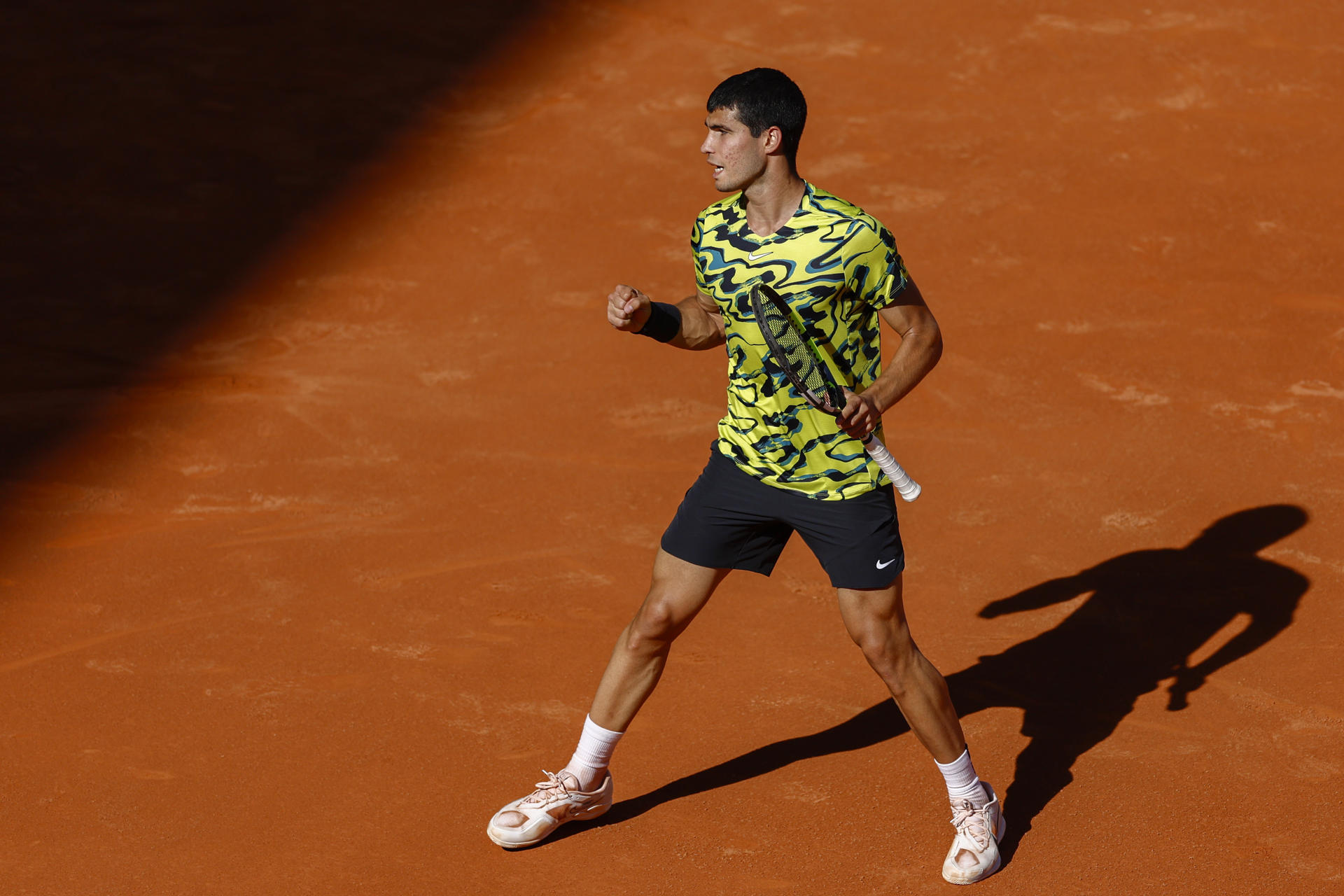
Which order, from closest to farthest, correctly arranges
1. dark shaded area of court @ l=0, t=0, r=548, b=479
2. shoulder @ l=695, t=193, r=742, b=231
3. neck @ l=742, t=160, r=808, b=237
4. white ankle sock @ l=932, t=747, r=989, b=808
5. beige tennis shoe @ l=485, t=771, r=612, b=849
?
neck @ l=742, t=160, r=808, b=237
shoulder @ l=695, t=193, r=742, b=231
white ankle sock @ l=932, t=747, r=989, b=808
beige tennis shoe @ l=485, t=771, r=612, b=849
dark shaded area of court @ l=0, t=0, r=548, b=479

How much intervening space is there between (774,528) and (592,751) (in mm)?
930

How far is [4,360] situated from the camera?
8062 millimetres

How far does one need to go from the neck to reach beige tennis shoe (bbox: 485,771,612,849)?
1842 millimetres

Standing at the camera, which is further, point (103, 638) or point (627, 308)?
point (103, 638)

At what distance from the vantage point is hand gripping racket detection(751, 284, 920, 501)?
3926mm

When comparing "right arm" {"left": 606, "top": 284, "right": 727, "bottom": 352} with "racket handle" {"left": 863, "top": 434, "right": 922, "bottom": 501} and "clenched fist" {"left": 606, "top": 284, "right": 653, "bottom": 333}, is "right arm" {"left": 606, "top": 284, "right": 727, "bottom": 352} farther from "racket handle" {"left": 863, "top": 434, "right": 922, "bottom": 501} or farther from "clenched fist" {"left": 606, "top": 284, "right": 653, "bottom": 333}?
"racket handle" {"left": 863, "top": 434, "right": 922, "bottom": 501}

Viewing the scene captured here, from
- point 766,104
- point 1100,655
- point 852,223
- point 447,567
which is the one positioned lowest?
point 1100,655

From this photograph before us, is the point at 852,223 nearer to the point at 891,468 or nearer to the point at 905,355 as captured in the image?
the point at 905,355

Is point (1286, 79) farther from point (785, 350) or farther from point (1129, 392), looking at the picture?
point (785, 350)

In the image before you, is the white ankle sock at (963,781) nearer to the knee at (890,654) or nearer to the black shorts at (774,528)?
the knee at (890,654)

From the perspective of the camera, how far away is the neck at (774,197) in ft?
13.2

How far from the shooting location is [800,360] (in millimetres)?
3998

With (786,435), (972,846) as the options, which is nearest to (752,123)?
(786,435)

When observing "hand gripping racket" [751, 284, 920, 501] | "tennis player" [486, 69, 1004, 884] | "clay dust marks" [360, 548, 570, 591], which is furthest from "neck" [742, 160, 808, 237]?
"clay dust marks" [360, 548, 570, 591]
